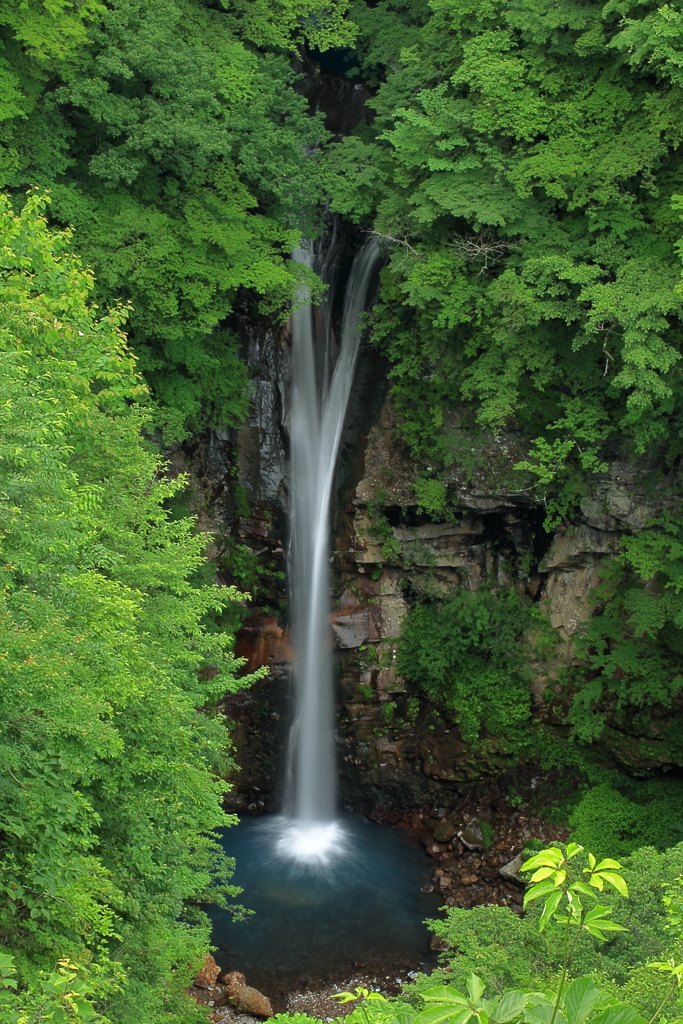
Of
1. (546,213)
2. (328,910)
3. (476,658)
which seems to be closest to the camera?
(546,213)

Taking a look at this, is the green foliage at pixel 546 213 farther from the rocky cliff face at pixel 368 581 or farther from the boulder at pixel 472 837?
the boulder at pixel 472 837

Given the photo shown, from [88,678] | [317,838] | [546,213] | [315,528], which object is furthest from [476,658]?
[88,678]

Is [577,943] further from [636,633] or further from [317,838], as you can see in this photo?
[317,838]

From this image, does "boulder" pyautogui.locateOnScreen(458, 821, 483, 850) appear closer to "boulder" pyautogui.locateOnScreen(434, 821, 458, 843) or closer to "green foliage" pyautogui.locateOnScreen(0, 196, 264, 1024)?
"boulder" pyautogui.locateOnScreen(434, 821, 458, 843)

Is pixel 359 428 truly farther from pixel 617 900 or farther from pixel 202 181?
pixel 617 900

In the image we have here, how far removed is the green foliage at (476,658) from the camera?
15.5 meters

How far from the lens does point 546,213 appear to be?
42.3 ft

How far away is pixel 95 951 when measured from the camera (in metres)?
7.00

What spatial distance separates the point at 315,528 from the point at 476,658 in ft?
13.7

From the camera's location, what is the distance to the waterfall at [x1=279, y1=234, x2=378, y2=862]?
16.2 m

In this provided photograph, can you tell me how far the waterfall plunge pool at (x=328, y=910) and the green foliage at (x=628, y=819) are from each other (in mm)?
2877

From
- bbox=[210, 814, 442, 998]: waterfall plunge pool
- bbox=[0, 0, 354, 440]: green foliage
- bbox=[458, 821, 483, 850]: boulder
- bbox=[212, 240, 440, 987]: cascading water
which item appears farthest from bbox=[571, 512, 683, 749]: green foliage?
bbox=[0, 0, 354, 440]: green foliage

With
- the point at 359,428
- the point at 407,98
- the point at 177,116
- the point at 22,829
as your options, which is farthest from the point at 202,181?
the point at 22,829

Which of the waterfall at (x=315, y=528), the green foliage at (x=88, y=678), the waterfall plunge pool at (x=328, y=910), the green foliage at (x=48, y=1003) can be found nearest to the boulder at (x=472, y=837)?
the waterfall plunge pool at (x=328, y=910)
